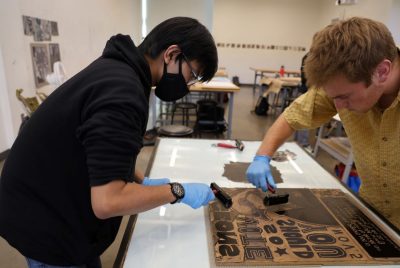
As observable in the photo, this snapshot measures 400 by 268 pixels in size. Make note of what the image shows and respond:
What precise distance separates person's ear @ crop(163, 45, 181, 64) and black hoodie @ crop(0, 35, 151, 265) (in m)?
0.08

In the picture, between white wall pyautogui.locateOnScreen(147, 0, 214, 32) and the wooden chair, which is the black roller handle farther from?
white wall pyautogui.locateOnScreen(147, 0, 214, 32)

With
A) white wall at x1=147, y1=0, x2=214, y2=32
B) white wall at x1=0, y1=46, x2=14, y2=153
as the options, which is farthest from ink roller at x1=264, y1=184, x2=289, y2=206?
white wall at x1=147, y1=0, x2=214, y2=32

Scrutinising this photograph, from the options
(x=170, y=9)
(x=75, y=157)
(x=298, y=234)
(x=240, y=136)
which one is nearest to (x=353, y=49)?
(x=298, y=234)

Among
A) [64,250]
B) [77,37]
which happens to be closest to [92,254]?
[64,250]

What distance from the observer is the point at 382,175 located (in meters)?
1.03

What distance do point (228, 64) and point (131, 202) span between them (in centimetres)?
845

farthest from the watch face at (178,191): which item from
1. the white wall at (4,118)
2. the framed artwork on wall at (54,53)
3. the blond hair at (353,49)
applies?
the framed artwork on wall at (54,53)

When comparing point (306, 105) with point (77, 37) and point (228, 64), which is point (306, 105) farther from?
point (228, 64)

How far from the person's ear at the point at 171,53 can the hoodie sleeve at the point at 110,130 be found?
0.77 ft

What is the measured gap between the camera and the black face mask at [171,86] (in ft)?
2.85

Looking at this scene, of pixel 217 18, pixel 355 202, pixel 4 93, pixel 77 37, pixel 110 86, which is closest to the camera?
pixel 110 86

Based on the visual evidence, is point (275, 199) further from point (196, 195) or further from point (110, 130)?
point (110, 130)

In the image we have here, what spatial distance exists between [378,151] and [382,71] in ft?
1.10

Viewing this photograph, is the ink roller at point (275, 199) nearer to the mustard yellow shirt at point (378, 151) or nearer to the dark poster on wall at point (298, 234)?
the dark poster on wall at point (298, 234)
